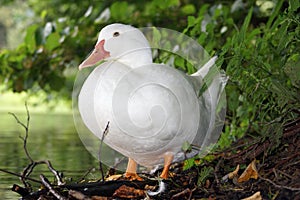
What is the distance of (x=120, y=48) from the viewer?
191cm

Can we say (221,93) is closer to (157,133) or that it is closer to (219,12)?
(157,133)

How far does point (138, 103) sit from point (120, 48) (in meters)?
0.23

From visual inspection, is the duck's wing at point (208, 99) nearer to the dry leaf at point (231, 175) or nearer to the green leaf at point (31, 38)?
the dry leaf at point (231, 175)

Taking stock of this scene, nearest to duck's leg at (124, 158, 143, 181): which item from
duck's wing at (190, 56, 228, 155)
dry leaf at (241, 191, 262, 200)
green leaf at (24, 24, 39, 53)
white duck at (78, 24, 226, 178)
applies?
white duck at (78, 24, 226, 178)

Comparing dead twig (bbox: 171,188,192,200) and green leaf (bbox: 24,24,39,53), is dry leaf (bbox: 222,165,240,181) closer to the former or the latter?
dead twig (bbox: 171,188,192,200)

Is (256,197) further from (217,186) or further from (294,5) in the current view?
(294,5)

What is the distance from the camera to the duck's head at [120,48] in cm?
190

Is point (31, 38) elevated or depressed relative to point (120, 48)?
depressed

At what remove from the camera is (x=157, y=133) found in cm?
179

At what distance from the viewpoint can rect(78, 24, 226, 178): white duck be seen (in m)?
1.75

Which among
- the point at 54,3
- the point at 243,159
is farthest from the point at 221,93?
the point at 54,3

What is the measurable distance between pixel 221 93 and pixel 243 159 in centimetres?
32

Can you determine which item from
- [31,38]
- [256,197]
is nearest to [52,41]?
[31,38]

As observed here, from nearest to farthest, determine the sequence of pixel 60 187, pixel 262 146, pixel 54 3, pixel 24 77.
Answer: pixel 60 187, pixel 262 146, pixel 24 77, pixel 54 3
